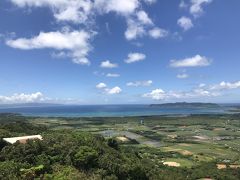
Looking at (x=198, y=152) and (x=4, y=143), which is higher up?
(x=4, y=143)

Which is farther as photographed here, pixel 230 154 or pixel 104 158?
pixel 230 154

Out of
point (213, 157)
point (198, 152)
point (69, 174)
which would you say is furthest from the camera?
point (198, 152)

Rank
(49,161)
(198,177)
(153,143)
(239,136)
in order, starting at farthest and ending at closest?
(239,136)
(153,143)
(198,177)
(49,161)

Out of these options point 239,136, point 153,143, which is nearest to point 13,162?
point 153,143

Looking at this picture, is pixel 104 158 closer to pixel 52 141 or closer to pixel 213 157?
pixel 52 141

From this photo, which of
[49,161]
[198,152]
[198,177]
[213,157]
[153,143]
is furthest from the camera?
[153,143]

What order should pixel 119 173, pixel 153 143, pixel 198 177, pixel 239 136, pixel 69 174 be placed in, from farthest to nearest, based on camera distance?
1. pixel 239 136
2. pixel 153 143
3. pixel 198 177
4. pixel 119 173
5. pixel 69 174

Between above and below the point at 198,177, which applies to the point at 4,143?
above

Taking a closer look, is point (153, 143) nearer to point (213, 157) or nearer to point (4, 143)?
point (213, 157)

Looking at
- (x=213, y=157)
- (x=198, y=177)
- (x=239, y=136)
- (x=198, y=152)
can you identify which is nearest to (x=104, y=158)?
(x=198, y=177)
